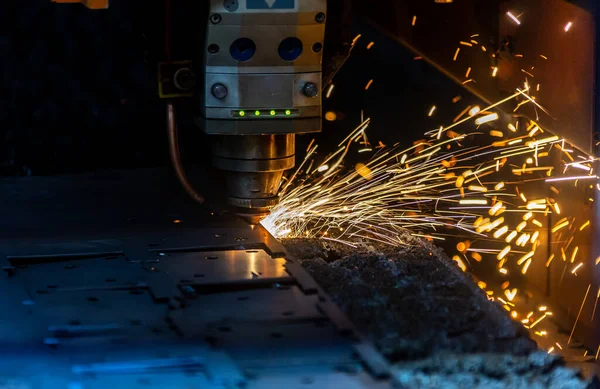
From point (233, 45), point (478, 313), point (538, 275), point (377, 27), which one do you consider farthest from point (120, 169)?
point (478, 313)

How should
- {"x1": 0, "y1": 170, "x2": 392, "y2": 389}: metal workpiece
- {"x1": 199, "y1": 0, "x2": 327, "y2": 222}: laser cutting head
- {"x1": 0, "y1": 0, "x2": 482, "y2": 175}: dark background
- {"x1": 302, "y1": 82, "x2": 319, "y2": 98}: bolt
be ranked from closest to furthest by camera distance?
{"x1": 0, "y1": 170, "x2": 392, "y2": 389}: metal workpiece → {"x1": 199, "y1": 0, "x2": 327, "y2": 222}: laser cutting head → {"x1": 302, "y1": 82, "x2": 319, "y2": 98}: bolt → {"x1": 0, "y1": 0, "x2": 482, "y2": 175}: dark background

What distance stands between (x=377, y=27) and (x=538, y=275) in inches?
51.3

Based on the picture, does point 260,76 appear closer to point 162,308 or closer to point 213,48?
point 213,48

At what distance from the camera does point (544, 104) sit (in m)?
3.39

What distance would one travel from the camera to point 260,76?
2.51 metres

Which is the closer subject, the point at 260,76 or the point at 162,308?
the point at 162,308

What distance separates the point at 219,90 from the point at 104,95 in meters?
1.73

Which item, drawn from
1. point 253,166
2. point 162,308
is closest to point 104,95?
point 253,166

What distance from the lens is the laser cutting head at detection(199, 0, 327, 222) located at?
243cm

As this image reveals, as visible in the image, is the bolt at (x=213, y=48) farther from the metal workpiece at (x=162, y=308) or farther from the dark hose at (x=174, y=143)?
the metal workpiece at (x=162, y=308)

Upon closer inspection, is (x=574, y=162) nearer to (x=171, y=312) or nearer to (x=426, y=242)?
(x=426, y=242)

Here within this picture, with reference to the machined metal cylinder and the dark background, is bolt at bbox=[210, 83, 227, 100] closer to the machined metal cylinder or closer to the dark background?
the machined metal cylinder

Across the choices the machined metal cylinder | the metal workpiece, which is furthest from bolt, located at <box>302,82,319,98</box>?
the metal workpiece

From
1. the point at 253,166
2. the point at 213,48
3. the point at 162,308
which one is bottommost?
the point at 162,308
